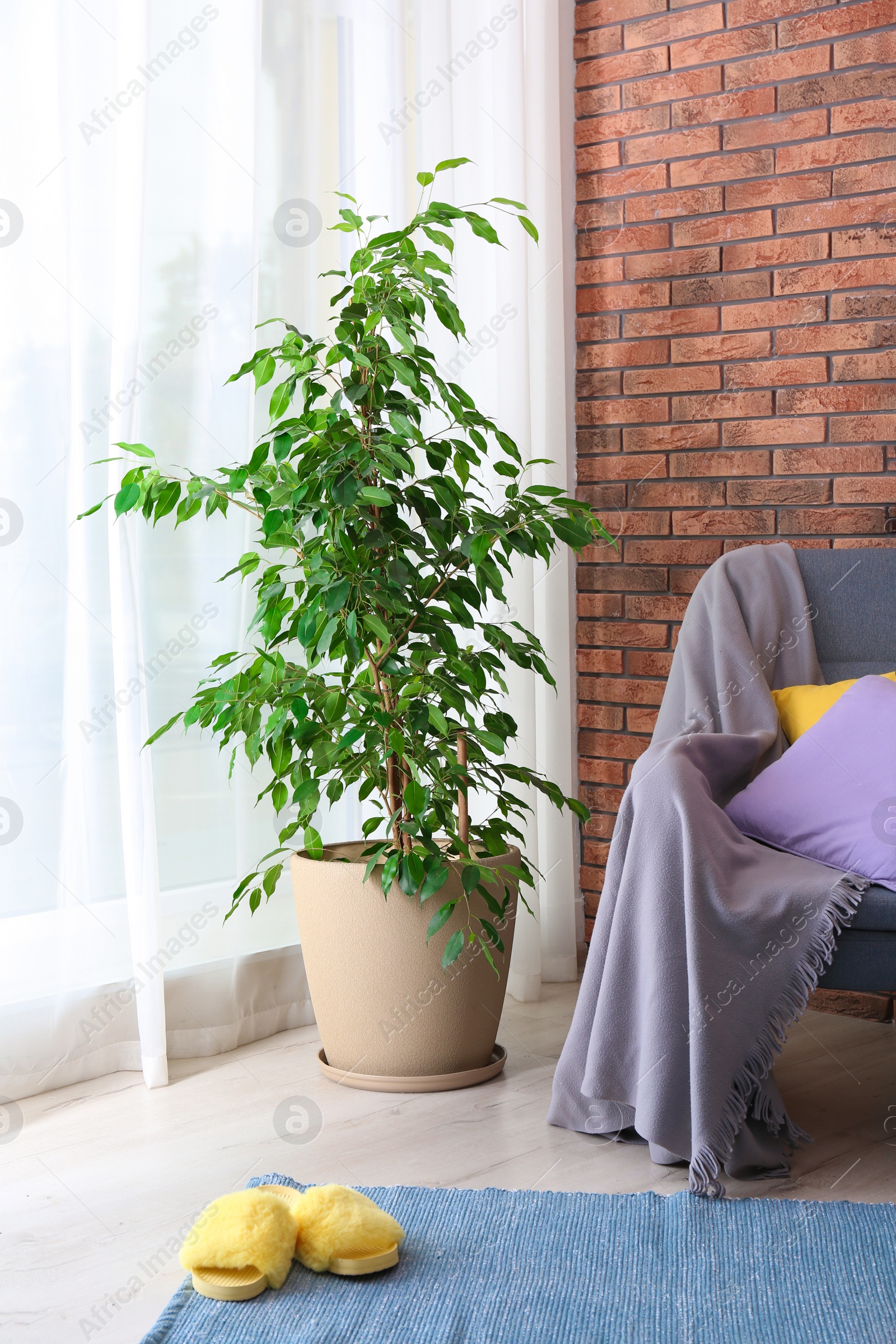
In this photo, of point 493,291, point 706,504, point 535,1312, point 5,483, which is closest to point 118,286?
point 5,483

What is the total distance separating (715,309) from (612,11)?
734 mm

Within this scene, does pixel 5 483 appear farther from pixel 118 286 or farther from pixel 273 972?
pixel 273 972

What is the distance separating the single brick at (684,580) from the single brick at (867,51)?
1.03 m

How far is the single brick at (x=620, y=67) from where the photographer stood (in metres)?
2.78

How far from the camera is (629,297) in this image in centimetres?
286

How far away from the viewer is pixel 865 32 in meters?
2.48

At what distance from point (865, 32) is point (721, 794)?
1.51 meters

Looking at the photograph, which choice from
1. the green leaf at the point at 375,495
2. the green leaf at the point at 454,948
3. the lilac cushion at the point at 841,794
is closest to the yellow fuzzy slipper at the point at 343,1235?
the green leaf at the point at 454,948

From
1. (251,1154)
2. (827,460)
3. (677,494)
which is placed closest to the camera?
(251,1154)

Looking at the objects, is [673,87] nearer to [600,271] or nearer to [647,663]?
[600,271]

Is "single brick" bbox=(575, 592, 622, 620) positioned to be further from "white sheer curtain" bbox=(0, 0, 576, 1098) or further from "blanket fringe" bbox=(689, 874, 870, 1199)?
"blanket fringe" bbox=(689, 874, 870, 1199)

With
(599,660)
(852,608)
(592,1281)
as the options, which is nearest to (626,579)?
(599,660)

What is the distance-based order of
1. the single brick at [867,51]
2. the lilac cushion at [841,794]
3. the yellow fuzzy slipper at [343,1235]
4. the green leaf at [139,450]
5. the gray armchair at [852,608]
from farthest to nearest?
the single brick at [867,51], the gray armchair at [852,608], the green leaf at [139,450], the lilac cushion at [841,794], the yellow fuzzy slipper at [343,1235]

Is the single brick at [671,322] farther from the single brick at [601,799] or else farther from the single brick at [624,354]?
the single brick at [601,799]
